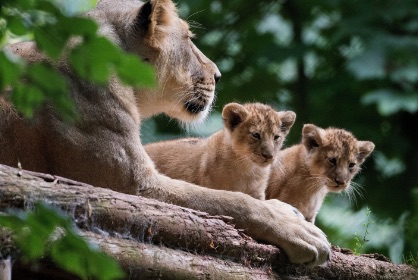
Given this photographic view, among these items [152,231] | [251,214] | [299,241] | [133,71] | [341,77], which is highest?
[133,71]

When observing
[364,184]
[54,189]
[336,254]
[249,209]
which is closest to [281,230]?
[249,209]

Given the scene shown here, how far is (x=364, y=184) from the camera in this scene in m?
13.6

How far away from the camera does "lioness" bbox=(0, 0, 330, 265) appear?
5480 mm

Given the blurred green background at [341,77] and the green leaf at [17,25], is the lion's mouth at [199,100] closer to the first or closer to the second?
the green leaf at [17,25]

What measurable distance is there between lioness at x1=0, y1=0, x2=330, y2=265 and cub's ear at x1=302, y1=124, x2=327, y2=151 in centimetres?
193

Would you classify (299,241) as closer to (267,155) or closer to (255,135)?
(267,155)

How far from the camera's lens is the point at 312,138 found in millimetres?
8070

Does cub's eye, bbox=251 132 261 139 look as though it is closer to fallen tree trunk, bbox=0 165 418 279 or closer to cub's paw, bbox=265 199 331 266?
cub's paw, bbox=265 199 331 266

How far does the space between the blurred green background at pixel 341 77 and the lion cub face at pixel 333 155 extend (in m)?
3.83

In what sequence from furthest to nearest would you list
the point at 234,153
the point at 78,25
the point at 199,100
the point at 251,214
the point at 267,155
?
the point at 234,153
the point at 267,155
the point at 199,100
the point at 251,214
the point at 78,25

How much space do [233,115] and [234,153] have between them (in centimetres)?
40

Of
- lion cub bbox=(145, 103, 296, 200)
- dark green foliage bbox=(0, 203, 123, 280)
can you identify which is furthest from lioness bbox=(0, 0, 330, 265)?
dark green foliage bbox=(0, 203, 123, 280)

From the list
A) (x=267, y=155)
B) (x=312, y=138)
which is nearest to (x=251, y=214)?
(x=267, y=155)

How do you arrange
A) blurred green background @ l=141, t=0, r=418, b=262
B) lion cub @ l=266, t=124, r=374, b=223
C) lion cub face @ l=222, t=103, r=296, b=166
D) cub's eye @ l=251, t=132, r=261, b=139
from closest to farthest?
lion cub face @ l=222, t=103, r=296, b=166, cub's eye @ l=251, t=132, r=261, b=139, lion cub @ l=266, t=124, r=374, b=223, blurred green background @ l=141, t=0, r=418, b=262
